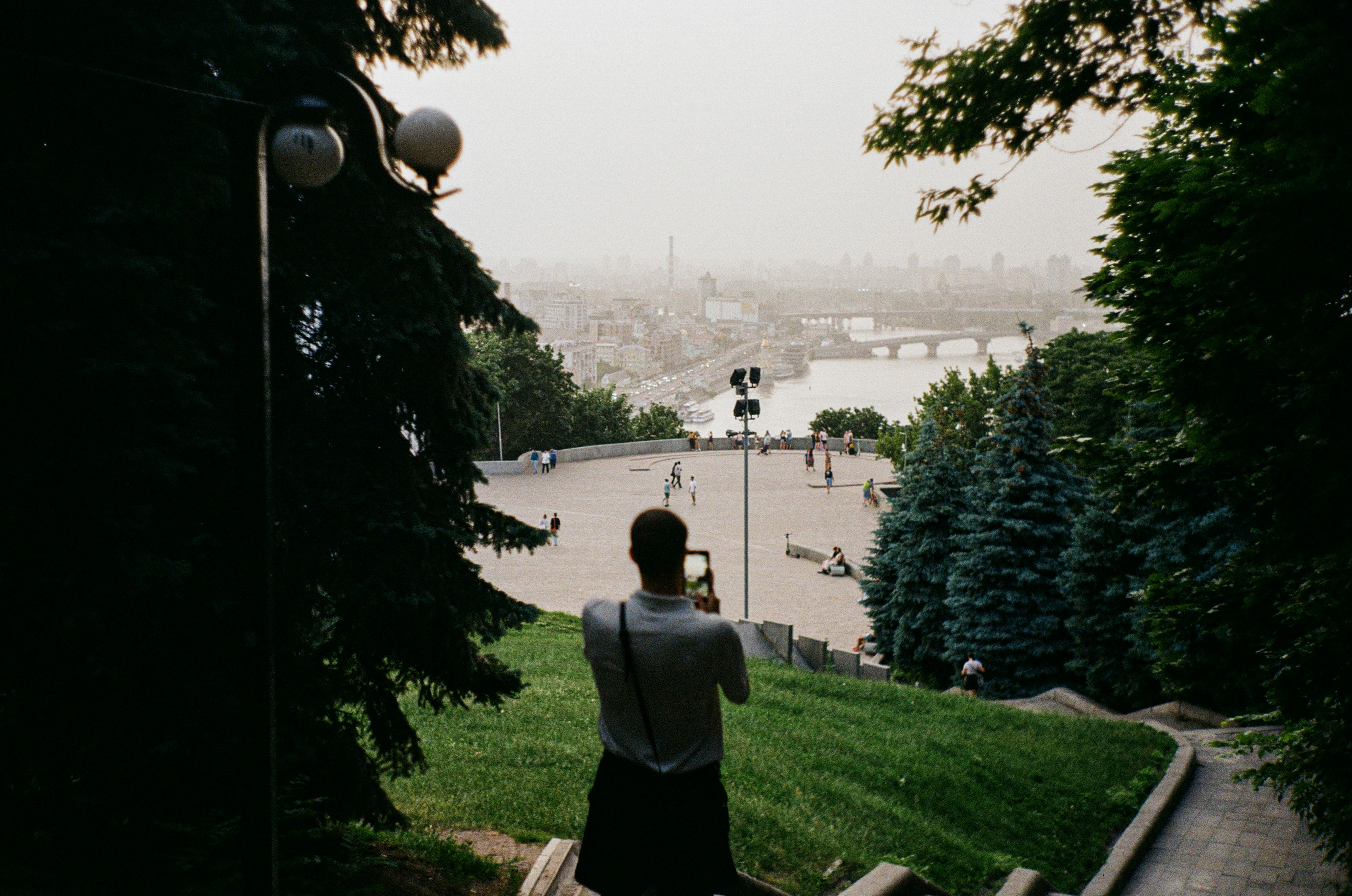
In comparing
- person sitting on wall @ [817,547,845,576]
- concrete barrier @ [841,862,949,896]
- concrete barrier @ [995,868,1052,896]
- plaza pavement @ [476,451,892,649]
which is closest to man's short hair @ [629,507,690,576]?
concrete barrier @ [841,862,949,896]

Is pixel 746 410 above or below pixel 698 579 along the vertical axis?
above

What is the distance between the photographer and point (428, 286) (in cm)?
592

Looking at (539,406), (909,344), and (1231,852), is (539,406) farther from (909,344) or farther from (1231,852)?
(909,344)

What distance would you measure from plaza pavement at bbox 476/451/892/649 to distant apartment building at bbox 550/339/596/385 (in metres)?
74.9

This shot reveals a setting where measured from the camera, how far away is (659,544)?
2873mm

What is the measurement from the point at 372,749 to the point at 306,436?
9.37 feet

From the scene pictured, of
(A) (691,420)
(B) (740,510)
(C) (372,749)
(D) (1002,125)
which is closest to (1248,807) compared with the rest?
(D) (1002,125)

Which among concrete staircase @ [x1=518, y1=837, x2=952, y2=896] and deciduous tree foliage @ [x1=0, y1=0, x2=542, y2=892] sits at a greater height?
deciduous tree foliage @ [x1=0, y1=0, x2=542, y2=892]

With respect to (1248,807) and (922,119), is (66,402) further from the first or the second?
(1248,807)

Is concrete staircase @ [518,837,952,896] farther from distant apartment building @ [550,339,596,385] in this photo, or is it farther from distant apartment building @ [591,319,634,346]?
distant apartment building @ [591,319,634,346]

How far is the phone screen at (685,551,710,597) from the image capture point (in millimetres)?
3080

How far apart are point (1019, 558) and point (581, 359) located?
114 meters

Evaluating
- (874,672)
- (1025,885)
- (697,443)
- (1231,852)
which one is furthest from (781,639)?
(697,443)

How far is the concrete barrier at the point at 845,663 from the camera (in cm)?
1925
